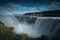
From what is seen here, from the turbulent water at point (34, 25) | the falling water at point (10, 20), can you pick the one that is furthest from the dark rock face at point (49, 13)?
the falling water at point (10, 20)

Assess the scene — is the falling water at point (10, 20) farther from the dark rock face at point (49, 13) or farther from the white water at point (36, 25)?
the dark rock face at point (49, 13)

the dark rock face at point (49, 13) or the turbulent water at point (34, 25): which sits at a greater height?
the dark rock face at point (49, 13)

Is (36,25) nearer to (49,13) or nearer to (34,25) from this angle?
(34,25)

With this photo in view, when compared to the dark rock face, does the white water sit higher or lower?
lower

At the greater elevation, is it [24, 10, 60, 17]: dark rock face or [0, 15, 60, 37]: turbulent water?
[24, 10, 60, 17]: dark rock face

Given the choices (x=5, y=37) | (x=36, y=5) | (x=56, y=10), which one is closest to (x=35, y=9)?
(x=36, y=5)

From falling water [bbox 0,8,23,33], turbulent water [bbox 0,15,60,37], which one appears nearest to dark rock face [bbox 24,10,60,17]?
turbulent water [bbox 0,15,60,37]

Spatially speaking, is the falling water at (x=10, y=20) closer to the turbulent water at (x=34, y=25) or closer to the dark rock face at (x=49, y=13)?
the turbulent water at (x=34, y=25)

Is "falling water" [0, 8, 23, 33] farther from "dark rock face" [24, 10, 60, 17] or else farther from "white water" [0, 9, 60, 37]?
"dark rock face" [24, 10, 60, 17]

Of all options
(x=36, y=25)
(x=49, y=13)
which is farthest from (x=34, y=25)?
(x=49, y=13)
